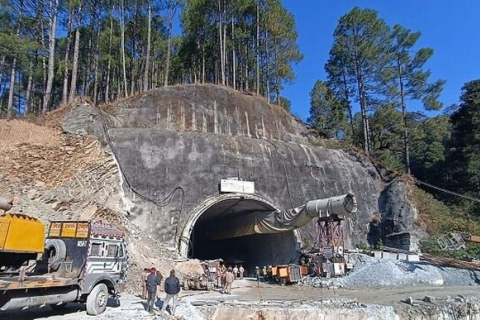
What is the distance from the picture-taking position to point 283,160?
29859 mm

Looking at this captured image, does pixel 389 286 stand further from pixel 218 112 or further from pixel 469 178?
pixel 469 178

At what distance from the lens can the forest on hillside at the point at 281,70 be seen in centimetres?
3984

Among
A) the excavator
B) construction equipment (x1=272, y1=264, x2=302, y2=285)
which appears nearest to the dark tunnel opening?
the excavator

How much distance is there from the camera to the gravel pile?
809 inches

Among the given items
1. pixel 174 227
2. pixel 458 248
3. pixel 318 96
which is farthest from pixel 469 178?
pixel 174 227

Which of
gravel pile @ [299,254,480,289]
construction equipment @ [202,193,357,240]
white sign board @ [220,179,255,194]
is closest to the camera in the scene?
gravel pile @ [299,254,480,289]

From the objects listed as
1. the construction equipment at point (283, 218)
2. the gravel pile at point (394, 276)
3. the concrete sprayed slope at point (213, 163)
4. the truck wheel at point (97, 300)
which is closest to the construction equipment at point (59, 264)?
the truck wheel at point (97, 300)

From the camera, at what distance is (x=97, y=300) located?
11930 millimetres

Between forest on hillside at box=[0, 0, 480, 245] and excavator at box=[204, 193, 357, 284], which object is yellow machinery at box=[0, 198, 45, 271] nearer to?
excavator at box=[204, 193, 357, 284]

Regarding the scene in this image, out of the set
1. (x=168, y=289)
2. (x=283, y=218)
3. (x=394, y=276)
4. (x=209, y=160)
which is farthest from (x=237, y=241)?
(x=168, y=289)

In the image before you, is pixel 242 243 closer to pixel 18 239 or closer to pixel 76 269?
pixel 76 269

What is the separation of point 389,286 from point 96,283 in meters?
14.6

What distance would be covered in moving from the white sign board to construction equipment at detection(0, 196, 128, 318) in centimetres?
1291

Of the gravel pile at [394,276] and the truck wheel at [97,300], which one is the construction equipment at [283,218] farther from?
the truck wheel at [97,300]
